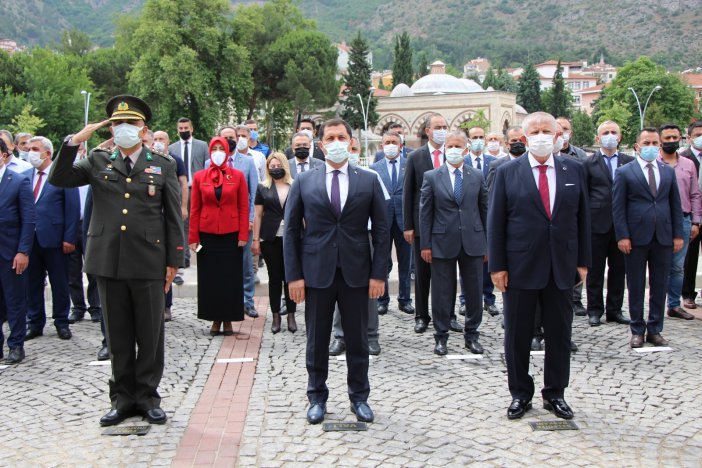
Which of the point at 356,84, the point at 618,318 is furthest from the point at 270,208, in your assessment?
the point at 356,84

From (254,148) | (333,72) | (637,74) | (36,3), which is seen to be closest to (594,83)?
(637,74)

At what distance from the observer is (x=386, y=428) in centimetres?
573

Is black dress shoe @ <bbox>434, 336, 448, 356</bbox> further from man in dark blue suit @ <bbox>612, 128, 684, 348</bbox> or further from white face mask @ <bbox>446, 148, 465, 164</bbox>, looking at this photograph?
man in dark blue suit @ <bbox>612, 128, 684, 348</bbox>

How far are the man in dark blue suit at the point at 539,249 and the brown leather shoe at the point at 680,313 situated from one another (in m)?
4.24

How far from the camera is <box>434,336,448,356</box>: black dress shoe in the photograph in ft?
25.9

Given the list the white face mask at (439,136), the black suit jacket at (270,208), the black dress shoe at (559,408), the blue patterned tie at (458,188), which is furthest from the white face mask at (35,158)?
the black dress shoe at (559,408)

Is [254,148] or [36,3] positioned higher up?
[36,3]

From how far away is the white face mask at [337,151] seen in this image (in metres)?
5.91

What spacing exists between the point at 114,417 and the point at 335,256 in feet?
7.04

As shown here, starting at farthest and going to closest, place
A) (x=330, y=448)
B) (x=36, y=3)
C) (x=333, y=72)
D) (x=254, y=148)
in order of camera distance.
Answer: (x=36, y=3)
(x=333, y=72)
(x=254, y=148)
(x=330, y=448)

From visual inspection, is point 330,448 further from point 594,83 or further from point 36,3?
point 36,3

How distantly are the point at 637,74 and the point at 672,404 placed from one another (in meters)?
85.4

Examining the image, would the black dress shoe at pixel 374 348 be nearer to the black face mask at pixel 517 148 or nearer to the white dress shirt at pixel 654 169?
the black face mask at pixel 517 148

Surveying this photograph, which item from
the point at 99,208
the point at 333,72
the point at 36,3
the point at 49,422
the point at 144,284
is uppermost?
the point at 36,3
